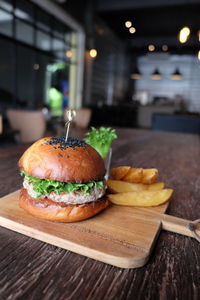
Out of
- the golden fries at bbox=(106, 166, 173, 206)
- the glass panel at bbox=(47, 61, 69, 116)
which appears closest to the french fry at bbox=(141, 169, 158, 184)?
the golden fries at bbox=(106, 166, 173, 206)

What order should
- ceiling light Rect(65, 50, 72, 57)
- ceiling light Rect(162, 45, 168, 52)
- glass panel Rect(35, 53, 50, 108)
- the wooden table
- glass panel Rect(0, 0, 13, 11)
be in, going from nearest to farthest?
the wooden table < glass panel Rect(0, 0, 13, 11) < glass panel Rect(35, 53, 50, 108) < ceiling light Rect(65, 50, 72, 57) < ceiling light Rect(162, 45, 168, 52)

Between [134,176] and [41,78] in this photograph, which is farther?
[41,78]

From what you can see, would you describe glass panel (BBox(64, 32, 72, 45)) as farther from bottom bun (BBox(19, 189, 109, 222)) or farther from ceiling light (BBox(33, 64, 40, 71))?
bottom bun (BBox(19, 189, 109, 222))

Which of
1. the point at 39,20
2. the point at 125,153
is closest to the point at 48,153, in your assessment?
the point at 125,153

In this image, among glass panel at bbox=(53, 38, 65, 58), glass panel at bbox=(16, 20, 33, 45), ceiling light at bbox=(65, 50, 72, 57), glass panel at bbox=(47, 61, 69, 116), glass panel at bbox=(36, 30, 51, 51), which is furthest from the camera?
ceiling light at bbox=(65, 50, 72, 57)

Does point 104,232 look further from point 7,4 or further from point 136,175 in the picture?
point 7,4

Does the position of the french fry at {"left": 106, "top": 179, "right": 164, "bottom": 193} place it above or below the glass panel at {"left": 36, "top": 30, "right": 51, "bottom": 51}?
below

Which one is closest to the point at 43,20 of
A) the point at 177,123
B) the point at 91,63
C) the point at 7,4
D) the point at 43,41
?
the point at 43,41
